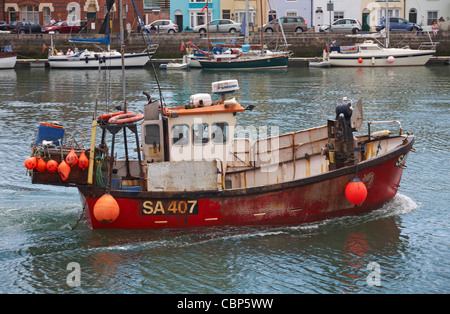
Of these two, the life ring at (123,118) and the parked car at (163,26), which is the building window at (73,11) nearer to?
the parked car at (163,26)

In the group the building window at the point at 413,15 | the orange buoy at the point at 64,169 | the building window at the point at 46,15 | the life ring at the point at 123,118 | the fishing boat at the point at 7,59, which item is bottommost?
the orange buoy at the point at 64,169

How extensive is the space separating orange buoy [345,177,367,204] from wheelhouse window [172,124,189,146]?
2.95 metres

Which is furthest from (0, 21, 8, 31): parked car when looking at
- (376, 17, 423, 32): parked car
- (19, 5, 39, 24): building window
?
(376, 17, 423, 32): parked car

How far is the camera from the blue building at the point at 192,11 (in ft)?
177

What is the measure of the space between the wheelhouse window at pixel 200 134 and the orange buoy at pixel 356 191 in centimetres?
264

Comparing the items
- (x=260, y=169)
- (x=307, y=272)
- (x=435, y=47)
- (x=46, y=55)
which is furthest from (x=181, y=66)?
(x=307, y=272)

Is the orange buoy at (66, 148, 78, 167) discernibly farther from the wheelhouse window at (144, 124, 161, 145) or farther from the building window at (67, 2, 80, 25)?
the building window at (67, 2, 80, 25)

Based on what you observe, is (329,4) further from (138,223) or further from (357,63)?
(138,223)

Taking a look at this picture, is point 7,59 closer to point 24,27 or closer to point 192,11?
point 24,27

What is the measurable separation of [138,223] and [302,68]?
3345 cm

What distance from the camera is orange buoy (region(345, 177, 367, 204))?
38.8ft

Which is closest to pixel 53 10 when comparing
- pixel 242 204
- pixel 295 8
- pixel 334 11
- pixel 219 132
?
pixel 295 8

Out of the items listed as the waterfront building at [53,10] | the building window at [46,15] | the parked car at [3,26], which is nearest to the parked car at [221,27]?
the waterfront building at [53,10]

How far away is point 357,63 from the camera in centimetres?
4406
